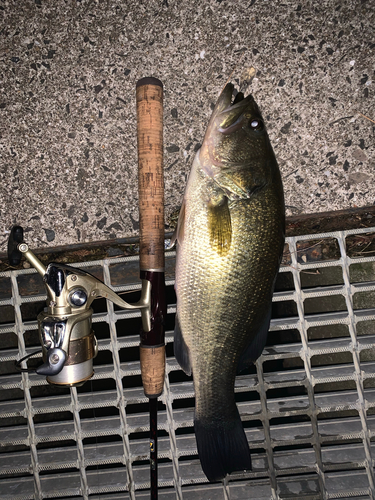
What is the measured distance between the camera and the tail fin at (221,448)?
1675 millimetres

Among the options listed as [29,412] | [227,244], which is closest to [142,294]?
[227,244]

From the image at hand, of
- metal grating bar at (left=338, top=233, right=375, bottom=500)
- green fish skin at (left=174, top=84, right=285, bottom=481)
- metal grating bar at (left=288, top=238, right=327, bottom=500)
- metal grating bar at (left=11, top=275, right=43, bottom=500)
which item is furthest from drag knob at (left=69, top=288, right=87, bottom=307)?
metal grating bar at (left=338, top=233, right=375, bottom=500)

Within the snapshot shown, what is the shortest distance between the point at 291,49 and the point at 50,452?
2.93m

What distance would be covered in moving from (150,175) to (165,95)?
672 mm

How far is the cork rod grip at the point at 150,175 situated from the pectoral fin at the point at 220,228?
0.31 metres

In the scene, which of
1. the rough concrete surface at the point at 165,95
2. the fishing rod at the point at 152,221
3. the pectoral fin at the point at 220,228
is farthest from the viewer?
the rough concrete surface at the point at 165,95

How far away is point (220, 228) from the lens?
4.82 ft

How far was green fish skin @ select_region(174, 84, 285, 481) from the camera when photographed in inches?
59.0

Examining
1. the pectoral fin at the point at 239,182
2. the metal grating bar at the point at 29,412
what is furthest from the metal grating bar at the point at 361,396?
the metal grating bar at the point at 29,412

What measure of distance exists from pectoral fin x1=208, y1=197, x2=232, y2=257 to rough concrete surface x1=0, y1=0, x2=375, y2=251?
623mm

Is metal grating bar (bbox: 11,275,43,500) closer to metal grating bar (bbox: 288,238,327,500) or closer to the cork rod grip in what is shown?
the cork rod grip

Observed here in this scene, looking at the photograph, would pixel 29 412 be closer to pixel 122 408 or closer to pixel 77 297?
pixel 122 408

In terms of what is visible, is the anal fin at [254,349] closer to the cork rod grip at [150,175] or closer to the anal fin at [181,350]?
the anal fin at [181,350]

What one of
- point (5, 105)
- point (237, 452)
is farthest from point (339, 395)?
point (5, 105)
